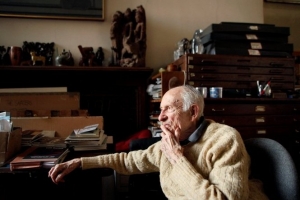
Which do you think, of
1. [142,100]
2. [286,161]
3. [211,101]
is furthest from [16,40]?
[286,161]

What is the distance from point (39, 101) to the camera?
211 centimetres

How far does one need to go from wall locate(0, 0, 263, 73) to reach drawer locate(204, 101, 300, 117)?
88 centimetres

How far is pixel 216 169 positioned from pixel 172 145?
21 cm

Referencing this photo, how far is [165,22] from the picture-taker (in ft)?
8.87

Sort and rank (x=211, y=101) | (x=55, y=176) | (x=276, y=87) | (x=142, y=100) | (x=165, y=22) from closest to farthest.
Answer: (x=55, y=176), (x=211, y=101), (x=276, y=87), (x=142, y=100), (x=165, y=22)

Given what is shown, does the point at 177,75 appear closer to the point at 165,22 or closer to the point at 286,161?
the point at 165,22

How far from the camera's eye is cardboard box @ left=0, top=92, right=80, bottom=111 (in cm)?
207

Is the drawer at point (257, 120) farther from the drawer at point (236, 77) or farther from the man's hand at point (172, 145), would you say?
the man's hand at point (172, 145)

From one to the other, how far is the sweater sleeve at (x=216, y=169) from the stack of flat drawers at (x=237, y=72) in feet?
4.03

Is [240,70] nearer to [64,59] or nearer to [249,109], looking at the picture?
[249,109]

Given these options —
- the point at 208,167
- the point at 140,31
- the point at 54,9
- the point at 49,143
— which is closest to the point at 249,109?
the point at 140,31

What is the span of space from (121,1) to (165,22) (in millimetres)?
550

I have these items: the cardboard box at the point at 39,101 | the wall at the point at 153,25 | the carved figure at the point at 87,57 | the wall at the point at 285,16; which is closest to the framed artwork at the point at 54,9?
the wall at the point at 153,25

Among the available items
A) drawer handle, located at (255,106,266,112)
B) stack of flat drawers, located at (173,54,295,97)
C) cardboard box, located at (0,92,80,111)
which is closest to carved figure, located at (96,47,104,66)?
cardboard box, located at (0,92,80,111)
